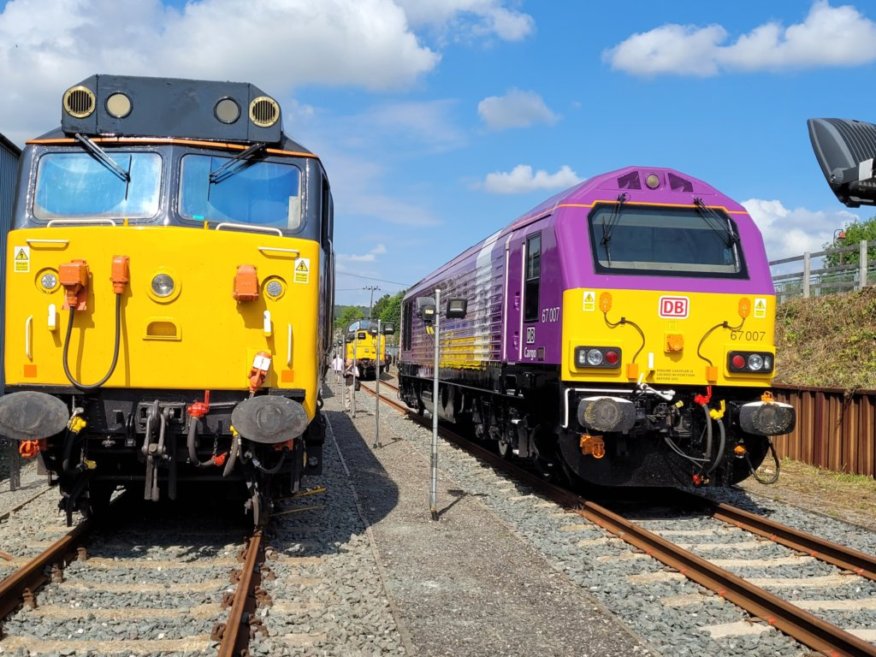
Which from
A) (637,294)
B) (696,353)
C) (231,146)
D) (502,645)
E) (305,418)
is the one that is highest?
(231,146)

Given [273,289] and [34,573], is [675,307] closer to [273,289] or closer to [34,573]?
[273,289]

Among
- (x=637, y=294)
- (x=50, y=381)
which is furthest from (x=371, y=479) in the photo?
(x=50, y=381)

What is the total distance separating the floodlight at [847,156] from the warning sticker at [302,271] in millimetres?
4531

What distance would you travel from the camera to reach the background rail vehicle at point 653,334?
808cm

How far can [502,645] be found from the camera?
16.3 feet

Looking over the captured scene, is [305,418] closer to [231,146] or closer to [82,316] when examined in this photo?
[82,316]

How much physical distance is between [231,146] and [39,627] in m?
3.88

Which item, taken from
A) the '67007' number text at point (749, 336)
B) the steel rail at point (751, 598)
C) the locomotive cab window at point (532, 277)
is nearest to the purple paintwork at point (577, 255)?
the locomotive cab window at point (532, 277)

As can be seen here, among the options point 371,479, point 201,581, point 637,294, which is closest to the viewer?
point 201,581

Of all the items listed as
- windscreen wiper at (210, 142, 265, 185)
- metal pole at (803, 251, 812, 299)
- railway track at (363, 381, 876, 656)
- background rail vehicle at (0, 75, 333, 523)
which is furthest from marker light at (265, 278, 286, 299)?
metal pole at (803, 251, 812, 299)

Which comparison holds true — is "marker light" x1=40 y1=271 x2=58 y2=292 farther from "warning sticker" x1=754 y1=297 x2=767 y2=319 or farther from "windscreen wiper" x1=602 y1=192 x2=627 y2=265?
"warning sticker" x1=754 y1=297 x2=767 y2=319

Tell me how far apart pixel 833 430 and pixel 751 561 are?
219 inches

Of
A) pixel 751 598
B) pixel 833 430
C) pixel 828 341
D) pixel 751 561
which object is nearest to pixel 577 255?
pixel 751 561

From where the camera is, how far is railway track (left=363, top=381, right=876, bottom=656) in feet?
16.3
